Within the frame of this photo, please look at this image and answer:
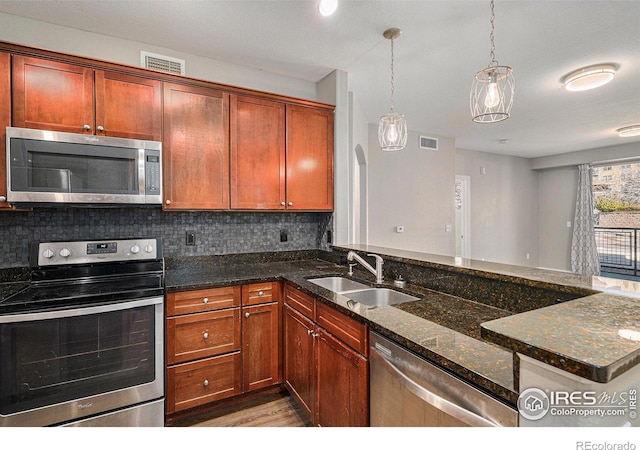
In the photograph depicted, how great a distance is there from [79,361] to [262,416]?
3.91 feet

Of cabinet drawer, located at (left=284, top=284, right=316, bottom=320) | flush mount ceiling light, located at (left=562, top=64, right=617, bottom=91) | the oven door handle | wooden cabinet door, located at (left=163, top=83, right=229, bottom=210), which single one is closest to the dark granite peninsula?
cabinet drawer, located at (left=284, top=284, right=316, bottom=320)

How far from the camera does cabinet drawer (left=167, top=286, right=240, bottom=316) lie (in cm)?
205

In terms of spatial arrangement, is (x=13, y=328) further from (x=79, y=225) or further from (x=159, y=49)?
(x=159, y=49)

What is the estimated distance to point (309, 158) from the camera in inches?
115

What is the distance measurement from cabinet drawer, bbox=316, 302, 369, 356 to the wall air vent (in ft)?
13.7

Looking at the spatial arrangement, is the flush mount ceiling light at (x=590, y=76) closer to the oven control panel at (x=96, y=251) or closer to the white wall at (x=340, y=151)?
the white wall at (x=340, y=151)

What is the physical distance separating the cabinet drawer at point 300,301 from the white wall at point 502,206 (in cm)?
517

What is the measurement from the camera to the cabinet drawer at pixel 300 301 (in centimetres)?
194

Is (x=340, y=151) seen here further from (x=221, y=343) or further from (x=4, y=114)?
(x=4, y=114)

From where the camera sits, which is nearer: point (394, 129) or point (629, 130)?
point (394, 129)

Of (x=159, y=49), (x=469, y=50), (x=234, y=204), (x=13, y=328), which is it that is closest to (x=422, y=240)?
(x=469, y=50)

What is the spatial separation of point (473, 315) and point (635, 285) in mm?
644

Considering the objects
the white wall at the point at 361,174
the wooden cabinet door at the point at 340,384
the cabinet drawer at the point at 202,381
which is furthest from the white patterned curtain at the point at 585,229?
the cabinet drawer at the point at 202,381

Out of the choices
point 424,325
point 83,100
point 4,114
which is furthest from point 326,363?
point 4,114
